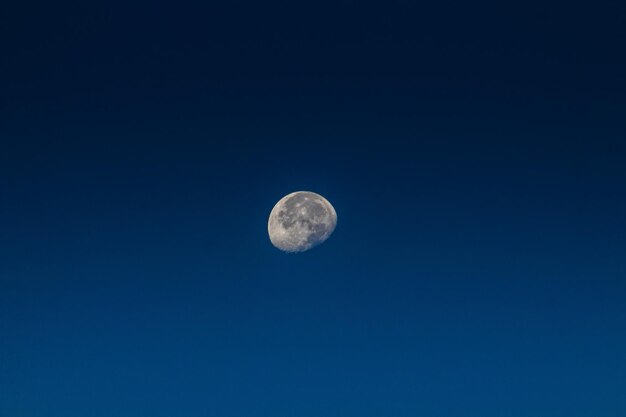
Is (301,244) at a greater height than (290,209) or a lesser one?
lesser

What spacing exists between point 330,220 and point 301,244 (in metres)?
3.01

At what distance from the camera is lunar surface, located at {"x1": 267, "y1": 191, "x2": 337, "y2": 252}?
3853 cm

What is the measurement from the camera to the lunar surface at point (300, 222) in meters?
38.5

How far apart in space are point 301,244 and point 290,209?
2.94 m

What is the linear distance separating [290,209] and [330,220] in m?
2.81

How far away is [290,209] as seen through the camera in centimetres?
4009

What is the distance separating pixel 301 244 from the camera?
3838 centimetres

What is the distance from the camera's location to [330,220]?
40125 millimetres

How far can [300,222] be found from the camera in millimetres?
38938
